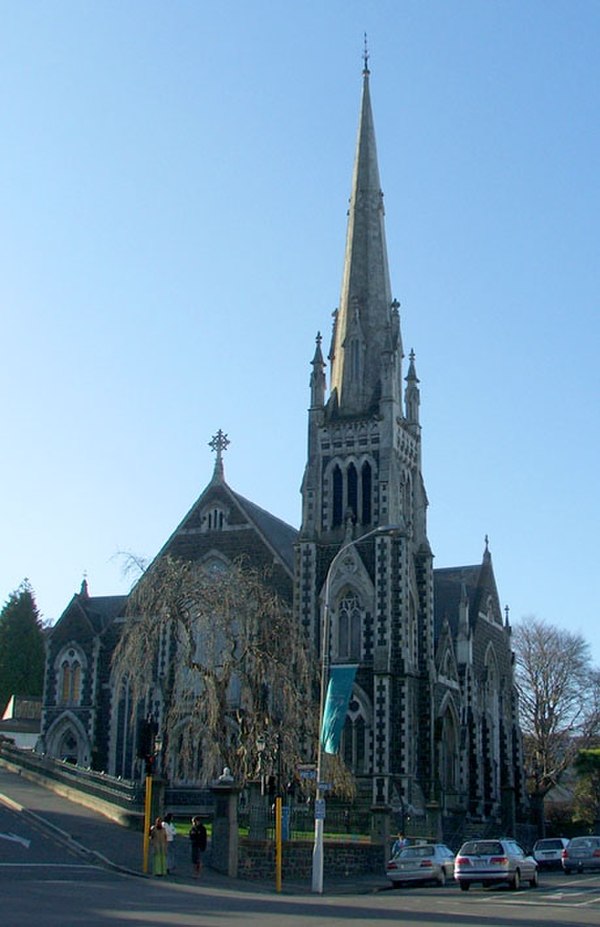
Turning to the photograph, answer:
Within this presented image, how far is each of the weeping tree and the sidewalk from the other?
12.5ft

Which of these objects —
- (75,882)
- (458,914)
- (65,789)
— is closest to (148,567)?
(65,789)

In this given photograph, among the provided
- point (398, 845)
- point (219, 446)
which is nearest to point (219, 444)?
point (219, 446)

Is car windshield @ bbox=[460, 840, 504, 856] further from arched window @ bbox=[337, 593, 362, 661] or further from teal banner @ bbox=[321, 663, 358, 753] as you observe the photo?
arched window @ bbox=[337, 593, 362, 661]

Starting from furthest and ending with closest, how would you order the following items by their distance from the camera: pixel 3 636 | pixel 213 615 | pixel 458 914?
pixel 3 636
pixel 213 615
pixel 458 914

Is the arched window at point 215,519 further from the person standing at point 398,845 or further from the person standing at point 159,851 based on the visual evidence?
the person standing at point 159,851

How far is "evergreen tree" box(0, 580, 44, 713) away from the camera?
87.6 meters

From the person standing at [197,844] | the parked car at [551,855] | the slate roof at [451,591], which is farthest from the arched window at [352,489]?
the person standing at [197,844]

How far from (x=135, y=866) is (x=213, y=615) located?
1049 cm

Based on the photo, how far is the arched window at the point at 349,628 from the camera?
167 feet

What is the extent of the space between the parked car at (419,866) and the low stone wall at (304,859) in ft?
6.25

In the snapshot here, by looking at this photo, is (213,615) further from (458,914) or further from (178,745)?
(458,914)

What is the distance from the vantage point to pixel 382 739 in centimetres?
4834

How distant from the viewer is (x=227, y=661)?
126ft

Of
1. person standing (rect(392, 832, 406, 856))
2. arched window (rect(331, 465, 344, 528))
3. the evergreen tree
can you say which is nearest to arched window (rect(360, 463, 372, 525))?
arched window (rect(331, 465, 344, 528))
